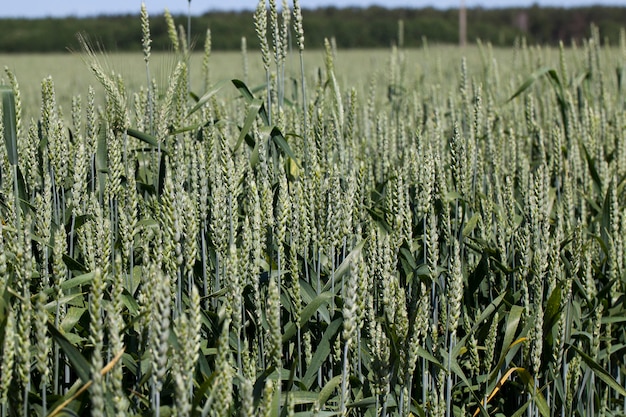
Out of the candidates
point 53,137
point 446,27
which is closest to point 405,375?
point 53,137

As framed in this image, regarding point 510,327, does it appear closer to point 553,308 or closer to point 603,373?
point 553,308

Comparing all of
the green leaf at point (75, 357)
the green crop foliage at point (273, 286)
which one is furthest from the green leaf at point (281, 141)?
the green leaf at point (75, 357)

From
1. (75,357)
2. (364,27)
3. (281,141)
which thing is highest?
(364,27)

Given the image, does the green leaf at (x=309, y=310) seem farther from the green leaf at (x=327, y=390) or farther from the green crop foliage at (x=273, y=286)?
the green leaf at (x=327, y=390)

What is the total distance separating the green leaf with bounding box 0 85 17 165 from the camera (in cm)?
137

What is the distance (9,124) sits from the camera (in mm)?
1400

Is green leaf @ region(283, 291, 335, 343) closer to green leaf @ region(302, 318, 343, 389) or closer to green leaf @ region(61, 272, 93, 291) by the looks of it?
green leaf @ region(302, 318, 343, 389)

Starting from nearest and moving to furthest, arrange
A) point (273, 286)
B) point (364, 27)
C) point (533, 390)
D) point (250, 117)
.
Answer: point (273, 286), point (533, 390), point (250, 117), point (364, 27)

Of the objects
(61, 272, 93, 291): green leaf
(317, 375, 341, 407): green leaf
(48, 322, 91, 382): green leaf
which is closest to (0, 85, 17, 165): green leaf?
(61, 272, 93, 291): green leaf

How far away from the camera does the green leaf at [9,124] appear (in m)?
1.37

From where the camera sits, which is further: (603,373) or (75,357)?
(603,373)

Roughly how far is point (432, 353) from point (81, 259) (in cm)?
94

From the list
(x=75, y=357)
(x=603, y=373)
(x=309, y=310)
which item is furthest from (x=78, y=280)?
(x=603, y=373)

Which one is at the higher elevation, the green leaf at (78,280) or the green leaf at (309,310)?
the green leaf at (78,280)
